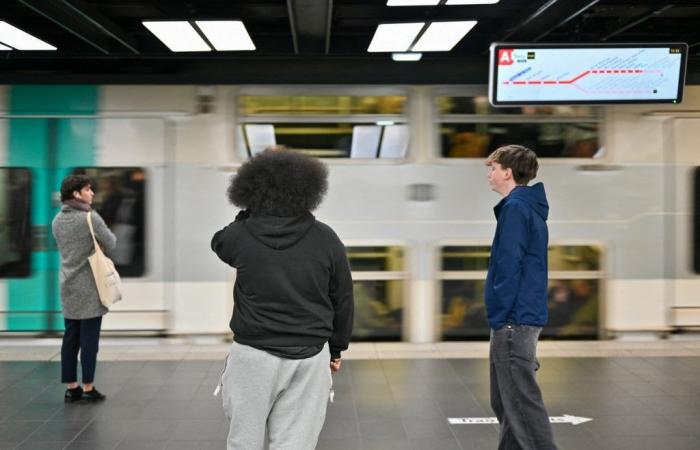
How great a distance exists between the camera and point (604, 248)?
24.0 ft

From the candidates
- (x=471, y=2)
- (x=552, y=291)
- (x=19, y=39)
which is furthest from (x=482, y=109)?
(x=19, y=39)

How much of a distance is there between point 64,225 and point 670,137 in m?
5.70

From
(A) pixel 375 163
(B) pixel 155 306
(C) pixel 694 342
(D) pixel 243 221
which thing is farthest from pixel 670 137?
(D) pixel 243 221

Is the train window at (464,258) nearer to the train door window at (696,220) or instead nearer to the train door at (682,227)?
→ the train door at (682,227)

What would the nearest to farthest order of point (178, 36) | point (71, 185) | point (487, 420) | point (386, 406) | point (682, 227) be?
point (487, 420) < point (71, 185) < point (386, 406) < point (178, 36) < point (682, 227)

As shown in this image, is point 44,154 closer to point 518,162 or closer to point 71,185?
point 71,185

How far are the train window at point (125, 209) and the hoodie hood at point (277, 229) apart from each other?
15.2ft

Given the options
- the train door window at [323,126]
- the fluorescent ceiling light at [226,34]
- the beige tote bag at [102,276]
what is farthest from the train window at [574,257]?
the beige tote bag at [102,276]

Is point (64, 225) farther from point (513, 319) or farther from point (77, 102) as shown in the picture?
point (513, 319)

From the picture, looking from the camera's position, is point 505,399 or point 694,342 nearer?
point 505,399

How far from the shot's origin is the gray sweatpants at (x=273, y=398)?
9.16 feet

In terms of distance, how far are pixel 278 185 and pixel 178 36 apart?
4046 millimetres

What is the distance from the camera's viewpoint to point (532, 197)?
149 inches

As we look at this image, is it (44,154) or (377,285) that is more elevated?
(44,154)
